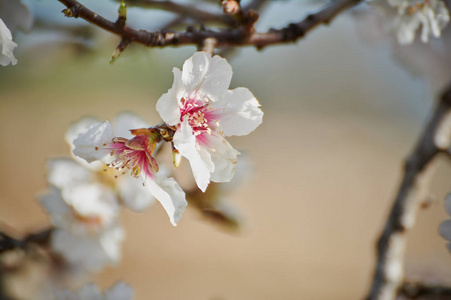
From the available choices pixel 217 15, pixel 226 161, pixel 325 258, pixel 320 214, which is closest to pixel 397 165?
pixel 320 214

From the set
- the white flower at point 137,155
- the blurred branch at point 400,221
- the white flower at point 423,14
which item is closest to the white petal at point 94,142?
the white flower at point 137,155

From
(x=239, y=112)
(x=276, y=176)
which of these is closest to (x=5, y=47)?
(x=239, y=112)

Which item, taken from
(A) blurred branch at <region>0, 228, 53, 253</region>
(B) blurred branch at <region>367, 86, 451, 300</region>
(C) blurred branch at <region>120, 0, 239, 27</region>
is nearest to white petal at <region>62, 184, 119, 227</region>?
(A) blurred branch at <region>0, 228, 53, 253</region>

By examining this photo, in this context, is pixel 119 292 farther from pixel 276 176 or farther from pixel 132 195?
pixel 276 176

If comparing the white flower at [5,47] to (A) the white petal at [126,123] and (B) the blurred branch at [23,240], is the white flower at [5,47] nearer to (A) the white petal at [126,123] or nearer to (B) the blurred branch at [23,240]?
(A) the white petal at [126,123]

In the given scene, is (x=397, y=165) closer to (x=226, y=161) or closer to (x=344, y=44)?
(x=344, y=44)
